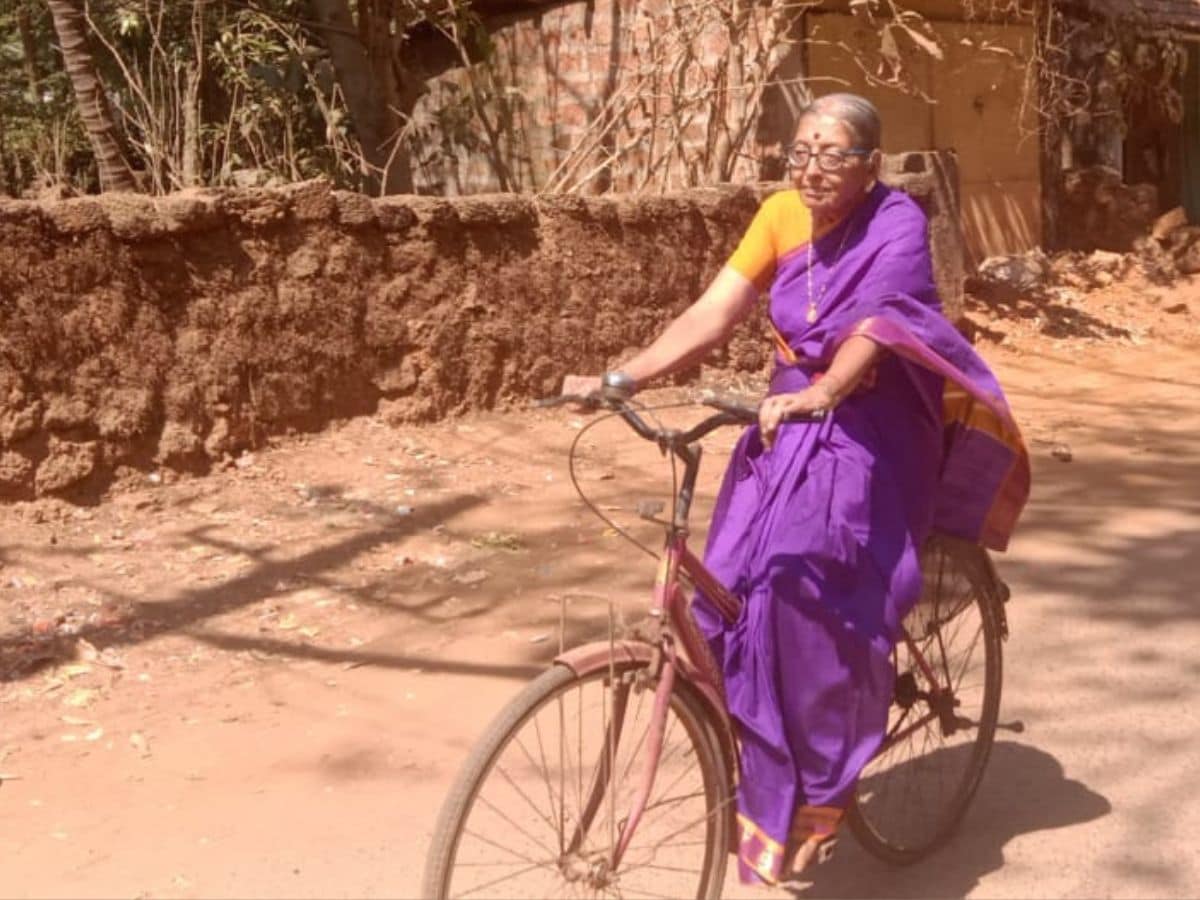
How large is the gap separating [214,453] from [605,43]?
5918 mm

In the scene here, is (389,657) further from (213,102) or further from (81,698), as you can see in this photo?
(213,102)

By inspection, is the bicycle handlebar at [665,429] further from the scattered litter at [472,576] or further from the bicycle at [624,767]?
the scattered litter at [472,576]

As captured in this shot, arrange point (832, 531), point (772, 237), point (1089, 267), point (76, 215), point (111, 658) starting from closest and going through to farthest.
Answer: point (832, 531), point (772, 237), point (111, 658), point (76, 215), point (1089, 267)

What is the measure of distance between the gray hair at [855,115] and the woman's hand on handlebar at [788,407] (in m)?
0.57

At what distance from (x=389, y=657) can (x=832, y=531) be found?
238 cm

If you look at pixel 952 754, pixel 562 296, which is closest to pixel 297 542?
pixel 562 296

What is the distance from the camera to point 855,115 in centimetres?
344

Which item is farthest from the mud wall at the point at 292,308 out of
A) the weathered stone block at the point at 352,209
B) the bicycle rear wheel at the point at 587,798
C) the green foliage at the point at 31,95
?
the bicycle rear wheel at the point at 587,798

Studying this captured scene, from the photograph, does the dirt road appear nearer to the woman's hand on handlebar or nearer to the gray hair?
the woman's hand on handlebar

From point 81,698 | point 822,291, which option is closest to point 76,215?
point 81,698

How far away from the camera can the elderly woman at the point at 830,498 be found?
11.2 ft

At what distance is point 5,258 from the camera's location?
629 cm

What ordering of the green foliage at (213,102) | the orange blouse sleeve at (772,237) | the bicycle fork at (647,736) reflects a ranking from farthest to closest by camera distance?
the green foliage at (213,102), the orange blouse sleeve at (772,237), the bicycle fork at (647,736)

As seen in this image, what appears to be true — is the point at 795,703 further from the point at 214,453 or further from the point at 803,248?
the point at 214,453
